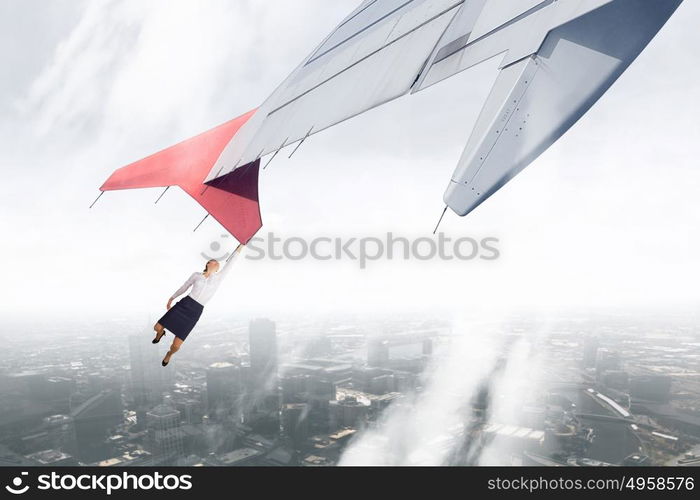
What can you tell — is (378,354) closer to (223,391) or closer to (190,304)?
(223,391)

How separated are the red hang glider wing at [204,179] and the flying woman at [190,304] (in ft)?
0.94

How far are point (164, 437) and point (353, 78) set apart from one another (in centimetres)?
2717

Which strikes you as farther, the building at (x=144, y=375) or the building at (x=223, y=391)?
the building at (x=144, y=375)

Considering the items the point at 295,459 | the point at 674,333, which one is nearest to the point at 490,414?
the point at 295,459

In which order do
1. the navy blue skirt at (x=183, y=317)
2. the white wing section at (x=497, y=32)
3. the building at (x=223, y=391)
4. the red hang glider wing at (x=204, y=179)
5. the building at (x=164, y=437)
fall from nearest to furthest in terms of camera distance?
the white wing section at (x=497, y=32)
the red hang glider wing at (x=204, y=179)
the navy blue skirt at (x=183, y=317)
the building at (x=164, y=437)
the building at (x=223, y=391)

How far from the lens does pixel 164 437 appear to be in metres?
23.9

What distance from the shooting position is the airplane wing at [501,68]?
63.1 inches

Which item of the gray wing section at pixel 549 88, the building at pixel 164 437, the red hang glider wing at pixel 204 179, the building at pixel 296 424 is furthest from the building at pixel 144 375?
the gray wing section at pixel 549 88

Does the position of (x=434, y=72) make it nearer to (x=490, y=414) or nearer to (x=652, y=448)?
(x=652, y=448)

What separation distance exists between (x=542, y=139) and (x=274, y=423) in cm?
2859

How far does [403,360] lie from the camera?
1647 inches

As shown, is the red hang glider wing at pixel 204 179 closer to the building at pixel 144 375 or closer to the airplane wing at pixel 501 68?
the airplane wing at pixel 501 68

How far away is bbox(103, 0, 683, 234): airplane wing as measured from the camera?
5.25 ft

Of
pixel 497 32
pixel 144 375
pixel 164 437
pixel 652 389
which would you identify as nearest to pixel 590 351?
pixel 652 389
